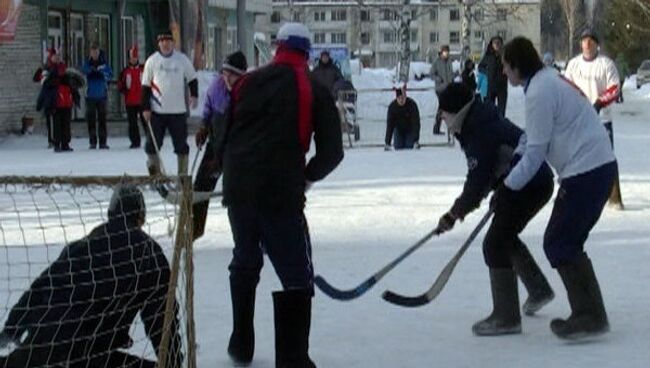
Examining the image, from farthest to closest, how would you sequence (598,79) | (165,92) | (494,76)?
(494,76)
(165,92)
(598,79)

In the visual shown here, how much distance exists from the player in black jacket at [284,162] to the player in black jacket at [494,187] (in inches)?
46.9

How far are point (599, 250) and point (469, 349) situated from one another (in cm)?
370

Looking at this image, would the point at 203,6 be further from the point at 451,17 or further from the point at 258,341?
the point at 451,17

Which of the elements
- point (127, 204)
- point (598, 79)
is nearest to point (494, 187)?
point (127, 204)

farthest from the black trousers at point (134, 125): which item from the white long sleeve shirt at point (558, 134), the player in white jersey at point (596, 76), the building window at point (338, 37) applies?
the building window at point (338, 37)

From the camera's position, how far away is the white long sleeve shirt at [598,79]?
12.8 meters

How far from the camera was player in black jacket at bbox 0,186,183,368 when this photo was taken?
6227 millimetres

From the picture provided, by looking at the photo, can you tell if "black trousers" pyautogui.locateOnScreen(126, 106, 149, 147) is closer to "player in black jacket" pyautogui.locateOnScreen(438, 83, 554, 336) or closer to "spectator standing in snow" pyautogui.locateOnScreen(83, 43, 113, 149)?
"spectator standing in snow" pyautogui.locateOnScreen(83, 43, 113, 149)

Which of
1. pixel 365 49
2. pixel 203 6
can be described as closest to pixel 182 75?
pixel 203 6

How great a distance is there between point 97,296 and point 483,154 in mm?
2449

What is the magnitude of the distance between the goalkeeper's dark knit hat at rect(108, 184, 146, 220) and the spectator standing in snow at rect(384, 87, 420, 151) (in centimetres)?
1802

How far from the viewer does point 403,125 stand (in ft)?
80.4

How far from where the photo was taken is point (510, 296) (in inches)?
316

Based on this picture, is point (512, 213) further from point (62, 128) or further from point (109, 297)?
point (62, 128)
